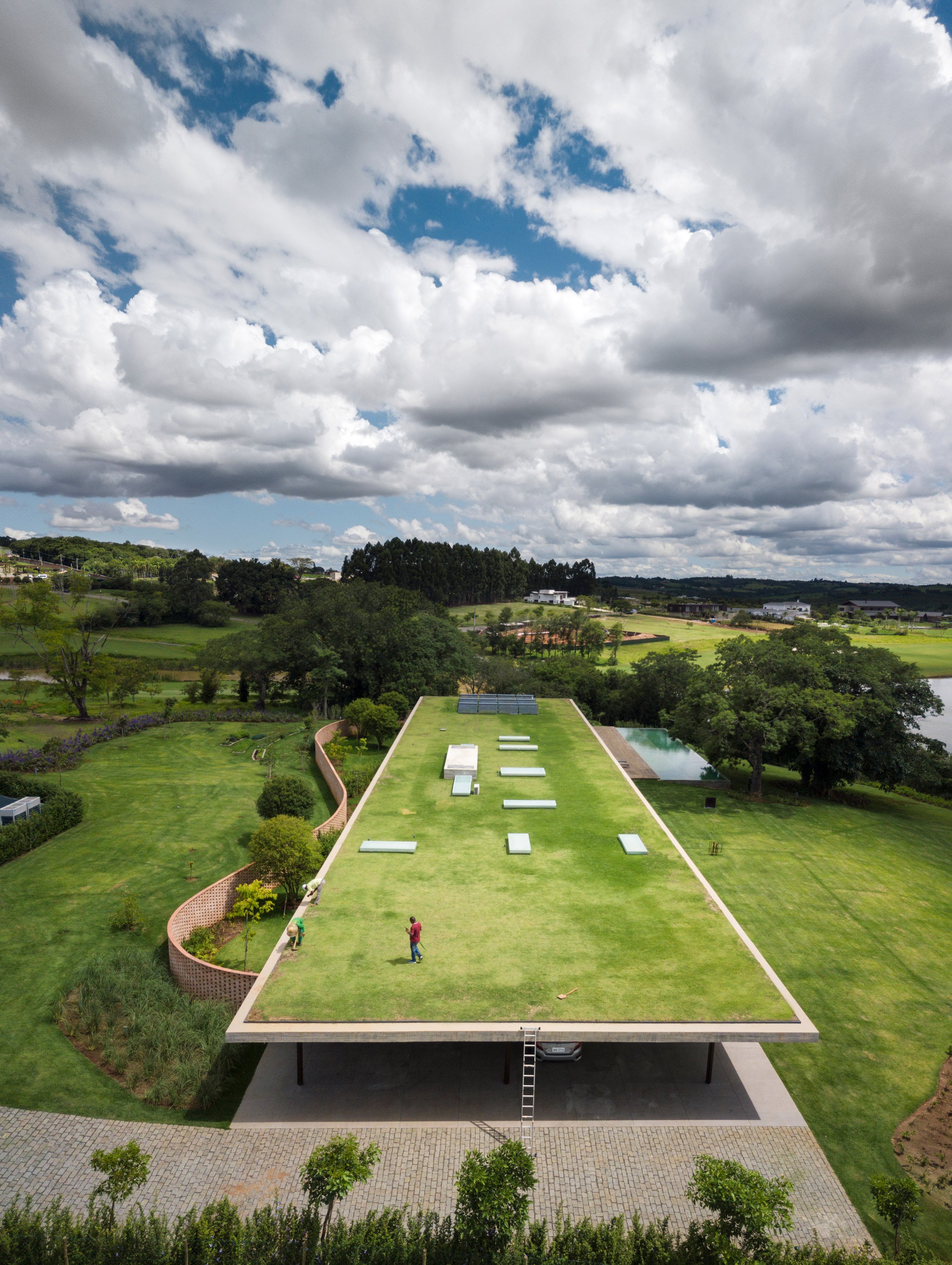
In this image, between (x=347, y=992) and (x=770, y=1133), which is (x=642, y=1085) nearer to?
(x=770, y=1133)

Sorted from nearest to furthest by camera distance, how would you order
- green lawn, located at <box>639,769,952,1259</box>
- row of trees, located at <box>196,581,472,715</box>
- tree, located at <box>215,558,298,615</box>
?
green lawn, located at <box>639,769,952,1259</box> < row of trees, located at <box>196,581,472,715</box> < tree, located at <box>215,558,298,615</box>

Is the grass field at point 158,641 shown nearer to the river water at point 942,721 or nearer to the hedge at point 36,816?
the hedge at point 36,816

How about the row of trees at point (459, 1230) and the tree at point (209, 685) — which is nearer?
the row of trees at point (459, 1230)

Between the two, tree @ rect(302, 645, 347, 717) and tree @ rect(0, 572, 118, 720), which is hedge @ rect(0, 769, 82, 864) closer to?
tree @ rect(0, 572, 118, 720)

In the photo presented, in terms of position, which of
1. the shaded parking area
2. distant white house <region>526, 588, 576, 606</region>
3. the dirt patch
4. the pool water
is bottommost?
the pool water

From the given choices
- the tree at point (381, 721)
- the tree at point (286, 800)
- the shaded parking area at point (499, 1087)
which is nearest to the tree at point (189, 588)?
the tree at point (381, 721)

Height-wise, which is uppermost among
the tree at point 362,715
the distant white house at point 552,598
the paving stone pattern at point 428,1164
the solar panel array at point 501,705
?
the distant white house at point 552,598

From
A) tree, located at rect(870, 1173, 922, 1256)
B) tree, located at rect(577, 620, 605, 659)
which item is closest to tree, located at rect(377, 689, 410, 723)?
tree, located at rect(870, 1173, 922, 1256)
